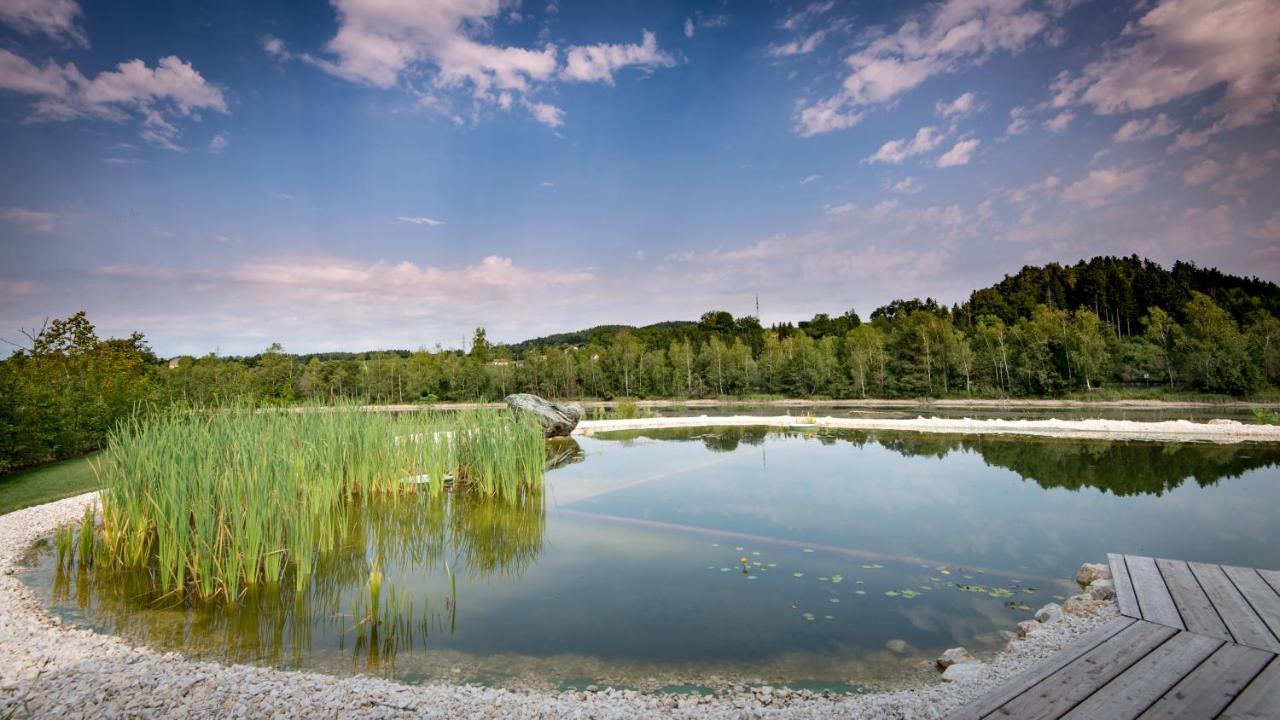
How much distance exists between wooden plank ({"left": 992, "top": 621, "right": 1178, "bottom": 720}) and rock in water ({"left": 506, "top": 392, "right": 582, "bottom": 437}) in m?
12.3

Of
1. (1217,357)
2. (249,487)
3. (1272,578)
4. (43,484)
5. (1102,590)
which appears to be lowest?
(1102,590)

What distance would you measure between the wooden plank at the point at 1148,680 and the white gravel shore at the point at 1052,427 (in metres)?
11.8

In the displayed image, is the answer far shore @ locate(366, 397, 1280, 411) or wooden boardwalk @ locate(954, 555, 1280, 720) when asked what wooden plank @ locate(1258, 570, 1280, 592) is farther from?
far shore @ locate(366, 397, 1280, 411)

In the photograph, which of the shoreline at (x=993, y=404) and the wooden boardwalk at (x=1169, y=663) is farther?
the shoreline at (x=993, y=404)

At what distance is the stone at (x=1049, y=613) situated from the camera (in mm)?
3806

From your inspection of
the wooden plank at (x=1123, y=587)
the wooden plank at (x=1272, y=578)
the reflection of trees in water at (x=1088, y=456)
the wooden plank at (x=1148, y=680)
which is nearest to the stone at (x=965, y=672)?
the wooden plank at (x=1148, y=680)

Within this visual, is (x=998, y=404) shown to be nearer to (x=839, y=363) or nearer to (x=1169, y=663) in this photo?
(x=839, y=363)

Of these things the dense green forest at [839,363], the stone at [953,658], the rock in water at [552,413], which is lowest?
the stone at [953,658]

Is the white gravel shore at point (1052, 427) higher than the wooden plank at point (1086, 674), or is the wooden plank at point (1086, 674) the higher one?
the white gravel shore at point (1052, 427)

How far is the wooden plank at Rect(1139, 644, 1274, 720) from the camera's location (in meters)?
2.37

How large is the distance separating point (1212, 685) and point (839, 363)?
33545 mm

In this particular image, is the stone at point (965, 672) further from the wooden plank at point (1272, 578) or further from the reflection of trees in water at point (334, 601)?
the reflection of trees in water at point (334, 601)

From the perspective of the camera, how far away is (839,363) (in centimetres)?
3481

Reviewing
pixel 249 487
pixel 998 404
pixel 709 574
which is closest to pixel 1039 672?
pixel 709 574
